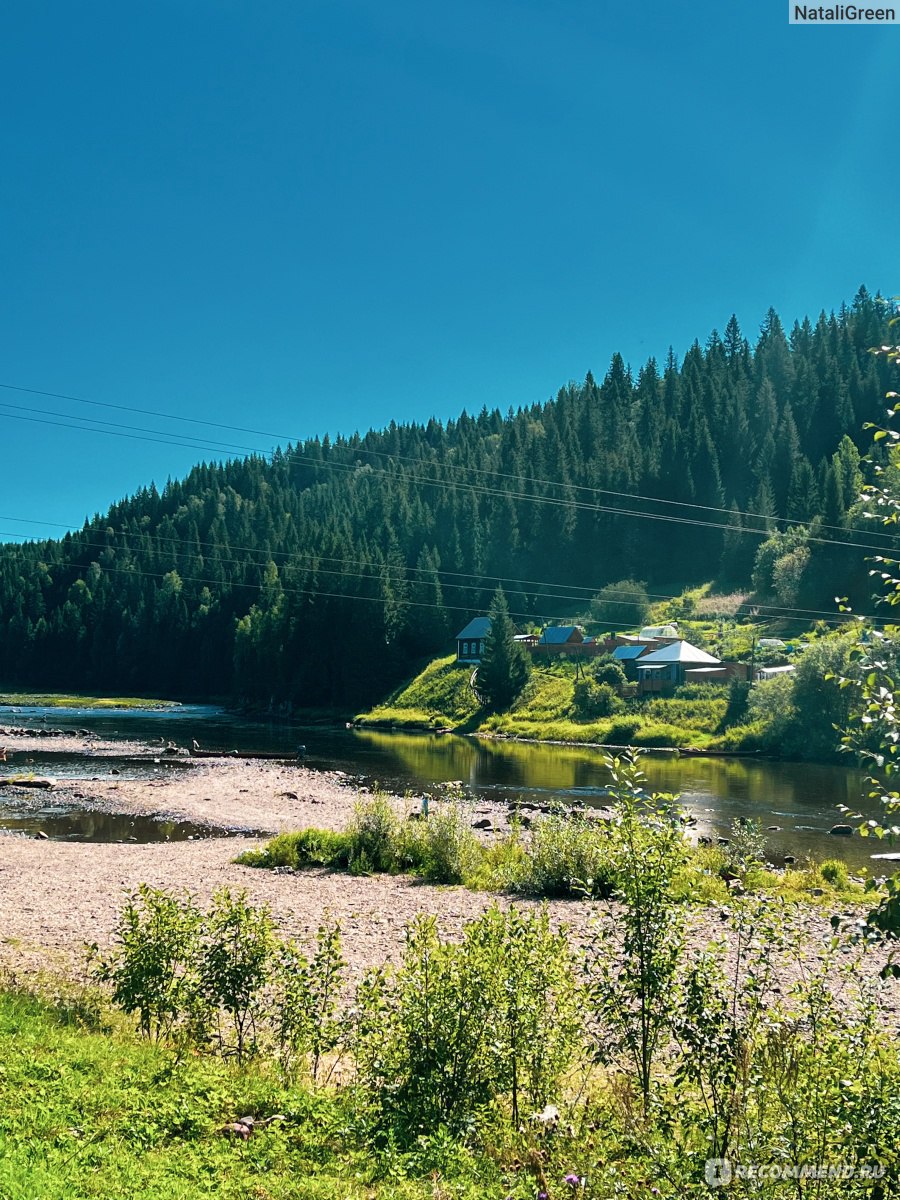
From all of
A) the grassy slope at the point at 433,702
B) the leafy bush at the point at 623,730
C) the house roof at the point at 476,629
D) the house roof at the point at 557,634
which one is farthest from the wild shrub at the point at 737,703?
the house roof at the point at 476,629

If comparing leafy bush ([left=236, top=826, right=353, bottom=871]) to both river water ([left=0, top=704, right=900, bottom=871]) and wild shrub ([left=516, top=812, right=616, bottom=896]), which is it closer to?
wild shrub ([left=516, top=812, right=616, bottom=896])

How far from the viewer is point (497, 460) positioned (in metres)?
155

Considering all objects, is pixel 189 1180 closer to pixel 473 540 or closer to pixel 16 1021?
pixel 16 1021

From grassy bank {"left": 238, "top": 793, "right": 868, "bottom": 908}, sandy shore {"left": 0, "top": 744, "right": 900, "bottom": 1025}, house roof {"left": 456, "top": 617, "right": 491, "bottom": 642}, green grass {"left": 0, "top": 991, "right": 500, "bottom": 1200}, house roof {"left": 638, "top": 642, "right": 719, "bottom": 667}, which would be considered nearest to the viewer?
green grass {"left": 0, "top": 991, "right": 500, "bottom": 1200}

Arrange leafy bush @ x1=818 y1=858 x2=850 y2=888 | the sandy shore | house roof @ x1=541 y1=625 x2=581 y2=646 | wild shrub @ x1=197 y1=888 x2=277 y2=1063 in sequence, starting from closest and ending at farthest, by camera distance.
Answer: wild shrub @ x1=197 y1=888 x2=277 y2=1063, the sandy shore, leafy bush @ x1=818 y1=858 x2=850 y2=888, house roof @ x1=541 y1=625 x2=581 y2=646

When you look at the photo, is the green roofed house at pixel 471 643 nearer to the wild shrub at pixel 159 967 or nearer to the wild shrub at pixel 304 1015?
the wild shrub at pixel 159 967

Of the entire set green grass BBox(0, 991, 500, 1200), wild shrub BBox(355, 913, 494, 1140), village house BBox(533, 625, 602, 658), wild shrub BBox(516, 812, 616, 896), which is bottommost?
wild shrub BBox(516, 812, 616, 896)

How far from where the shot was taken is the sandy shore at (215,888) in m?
14.4

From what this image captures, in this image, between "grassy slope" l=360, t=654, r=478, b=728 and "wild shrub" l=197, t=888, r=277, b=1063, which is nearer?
"wild shrub" l=197, t=888, r=277, b=1063

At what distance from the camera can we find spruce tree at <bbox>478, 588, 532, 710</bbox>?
8556 cm

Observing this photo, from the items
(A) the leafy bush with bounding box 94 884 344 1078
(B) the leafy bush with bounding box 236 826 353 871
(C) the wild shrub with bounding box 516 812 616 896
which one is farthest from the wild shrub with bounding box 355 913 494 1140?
(B) the leafy bush with bounding box 236 826 353 871

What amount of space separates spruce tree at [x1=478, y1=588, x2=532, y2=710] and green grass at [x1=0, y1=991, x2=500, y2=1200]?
77.1 meters

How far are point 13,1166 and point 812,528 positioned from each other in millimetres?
101464

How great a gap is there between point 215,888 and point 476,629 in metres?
86.7
